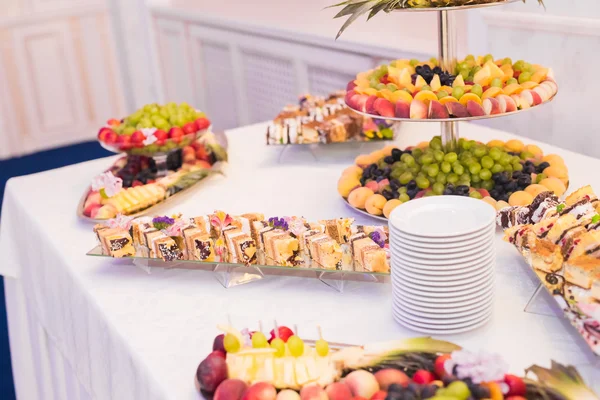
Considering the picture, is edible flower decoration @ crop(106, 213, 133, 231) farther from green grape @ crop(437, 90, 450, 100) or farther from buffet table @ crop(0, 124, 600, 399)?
green grape @ crop(437, 90, 450, 100)

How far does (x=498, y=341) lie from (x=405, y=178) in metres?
0.52

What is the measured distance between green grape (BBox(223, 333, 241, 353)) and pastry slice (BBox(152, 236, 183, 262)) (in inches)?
16.8

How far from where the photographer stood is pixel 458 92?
138 cm

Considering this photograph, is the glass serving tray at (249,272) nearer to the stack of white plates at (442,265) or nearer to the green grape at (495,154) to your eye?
the stack of white plates at (442,265)

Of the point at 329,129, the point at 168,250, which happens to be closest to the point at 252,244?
the point at 168,250

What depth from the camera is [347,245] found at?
1256mm

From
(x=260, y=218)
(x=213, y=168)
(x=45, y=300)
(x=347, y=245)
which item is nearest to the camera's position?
(x=347, y=245)

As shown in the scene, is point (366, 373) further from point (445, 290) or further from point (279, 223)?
point (279, 223)

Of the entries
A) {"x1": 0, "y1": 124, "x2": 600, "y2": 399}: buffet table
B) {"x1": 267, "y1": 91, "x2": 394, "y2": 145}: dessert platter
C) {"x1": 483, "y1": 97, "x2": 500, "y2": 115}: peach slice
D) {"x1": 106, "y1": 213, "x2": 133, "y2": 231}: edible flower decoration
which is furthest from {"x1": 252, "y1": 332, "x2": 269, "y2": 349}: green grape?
{"x1": 267, "y1": 91, "x2": 394, "y2": 145}: dessert platter

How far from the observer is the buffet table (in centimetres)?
107

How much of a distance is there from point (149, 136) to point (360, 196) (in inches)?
26.1

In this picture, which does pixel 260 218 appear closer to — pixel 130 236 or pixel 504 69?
pixel 130 236

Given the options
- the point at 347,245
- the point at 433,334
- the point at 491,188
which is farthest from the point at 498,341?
the point at 491,188

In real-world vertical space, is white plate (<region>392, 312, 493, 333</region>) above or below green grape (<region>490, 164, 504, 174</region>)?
below
